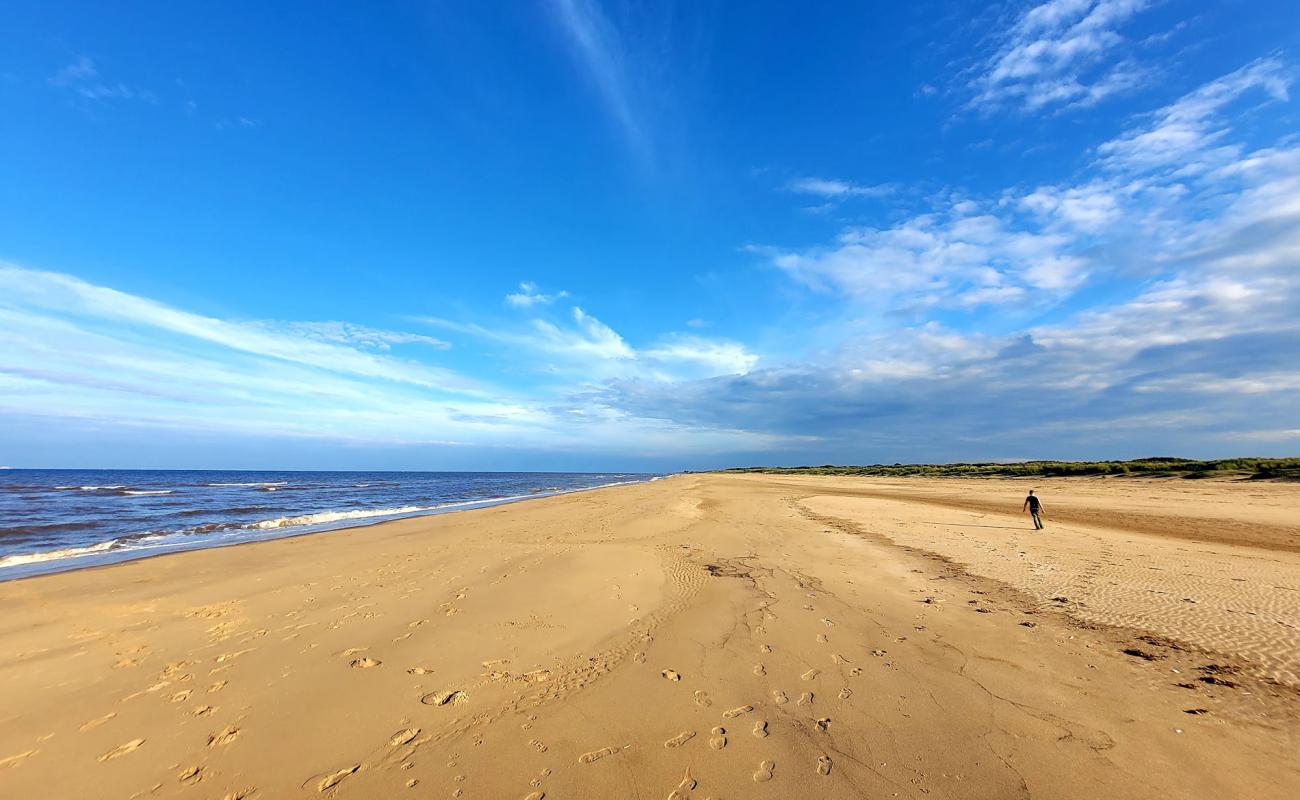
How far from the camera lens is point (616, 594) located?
30.1 ft

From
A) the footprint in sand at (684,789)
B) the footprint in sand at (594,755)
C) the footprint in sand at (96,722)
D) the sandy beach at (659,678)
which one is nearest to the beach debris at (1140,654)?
the sandy beach at (659,678)

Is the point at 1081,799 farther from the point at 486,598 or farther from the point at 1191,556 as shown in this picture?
the point at 1191,556

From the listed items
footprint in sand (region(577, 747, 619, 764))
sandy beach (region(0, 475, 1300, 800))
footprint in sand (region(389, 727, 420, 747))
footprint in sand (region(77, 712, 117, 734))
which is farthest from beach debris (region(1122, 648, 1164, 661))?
footprint in sand (region(77, 712, 117, 734))

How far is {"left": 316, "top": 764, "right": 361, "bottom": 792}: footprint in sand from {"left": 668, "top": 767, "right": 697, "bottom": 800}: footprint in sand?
8.98 feet

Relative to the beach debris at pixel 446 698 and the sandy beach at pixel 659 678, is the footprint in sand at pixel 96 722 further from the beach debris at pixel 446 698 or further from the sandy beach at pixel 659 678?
the beach debris at pixel 446 698

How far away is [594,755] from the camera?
4.37 metres

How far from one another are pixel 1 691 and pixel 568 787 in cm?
712

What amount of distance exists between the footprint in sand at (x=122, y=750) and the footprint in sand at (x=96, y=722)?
695mm

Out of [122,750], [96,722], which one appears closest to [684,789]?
[122,750]

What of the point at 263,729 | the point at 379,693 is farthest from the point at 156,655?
Result: the point at 379,693

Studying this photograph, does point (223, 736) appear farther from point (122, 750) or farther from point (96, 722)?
point (96, 722)

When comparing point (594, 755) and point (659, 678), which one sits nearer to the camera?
point (594, 755)

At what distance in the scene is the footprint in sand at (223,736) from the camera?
4632 millimetres

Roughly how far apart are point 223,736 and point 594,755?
3.65m
